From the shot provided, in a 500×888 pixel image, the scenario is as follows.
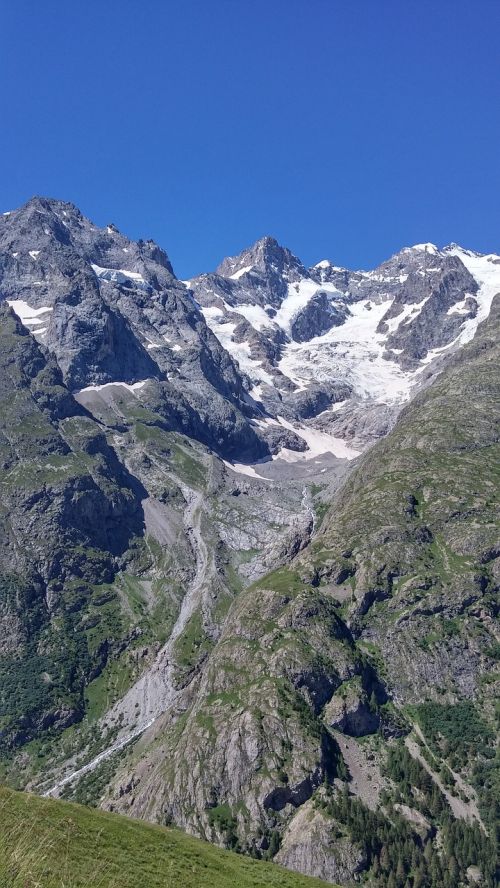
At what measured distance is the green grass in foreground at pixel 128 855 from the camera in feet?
157

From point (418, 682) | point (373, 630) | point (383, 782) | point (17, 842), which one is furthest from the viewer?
point (373, 630)

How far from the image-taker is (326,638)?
191875 mm

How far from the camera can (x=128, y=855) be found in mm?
63781

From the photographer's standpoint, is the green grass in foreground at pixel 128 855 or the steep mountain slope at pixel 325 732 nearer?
the green grass in foreground at pixel 128 855

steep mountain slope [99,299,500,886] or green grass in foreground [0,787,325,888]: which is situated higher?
green grass in foreground [0,787,325,888]

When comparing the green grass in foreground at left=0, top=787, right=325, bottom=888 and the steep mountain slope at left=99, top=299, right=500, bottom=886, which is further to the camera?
the steep mountain slope at left=99, top=299, right=500, bottom=886

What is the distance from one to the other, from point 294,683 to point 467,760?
45.1 m

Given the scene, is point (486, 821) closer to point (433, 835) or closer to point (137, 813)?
point (433, 835)

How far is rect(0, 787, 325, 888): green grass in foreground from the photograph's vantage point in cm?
4784

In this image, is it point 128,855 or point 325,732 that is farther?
point 325,732

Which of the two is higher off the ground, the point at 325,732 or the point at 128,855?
the point at 128,855

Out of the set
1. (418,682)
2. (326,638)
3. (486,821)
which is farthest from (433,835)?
(326,638)

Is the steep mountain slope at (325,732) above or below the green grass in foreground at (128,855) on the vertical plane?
below

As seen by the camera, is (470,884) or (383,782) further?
(383,782)
